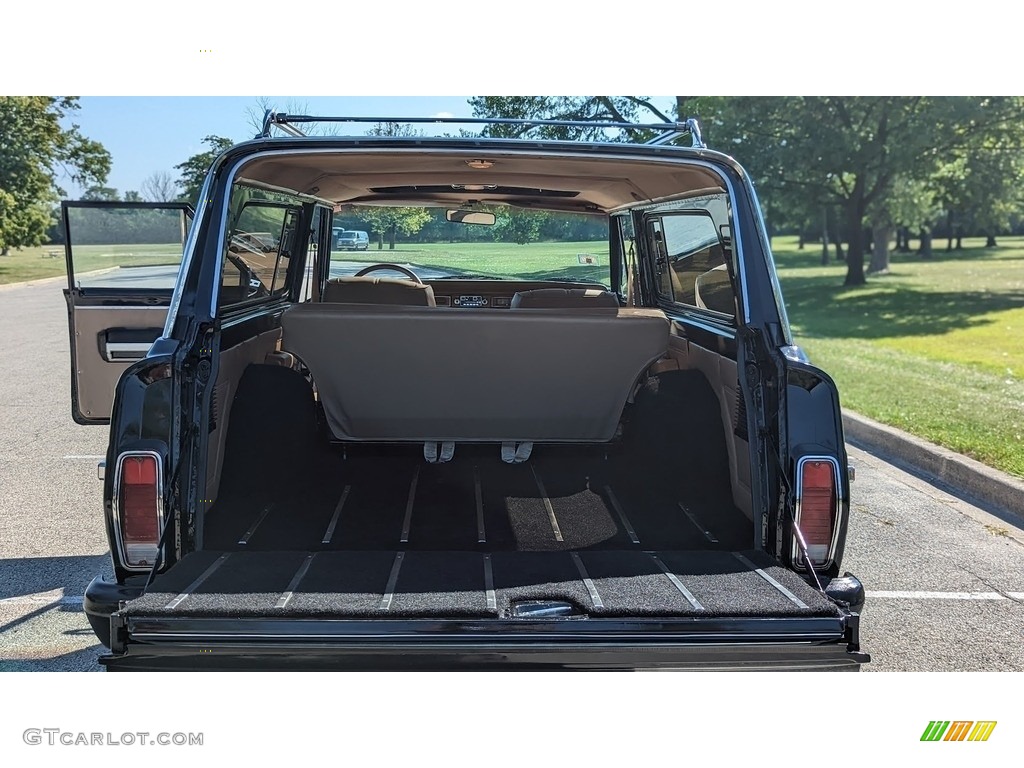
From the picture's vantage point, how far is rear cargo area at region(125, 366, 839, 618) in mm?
2539

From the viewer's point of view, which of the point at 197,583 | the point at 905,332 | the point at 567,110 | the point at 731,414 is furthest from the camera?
the point at 905,332

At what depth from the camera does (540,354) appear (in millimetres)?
4078

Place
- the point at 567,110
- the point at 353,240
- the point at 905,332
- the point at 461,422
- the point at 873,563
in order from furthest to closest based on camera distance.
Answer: the point at 905,332 → the point at 567,110 → the point at 353,240 → the point at 873,563 → the point at 461,422

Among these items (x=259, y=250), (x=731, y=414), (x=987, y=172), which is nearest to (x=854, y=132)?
(x=987, y=172)

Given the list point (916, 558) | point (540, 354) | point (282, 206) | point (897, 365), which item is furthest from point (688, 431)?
point (897, 365)

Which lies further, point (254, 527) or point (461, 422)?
point (461, 422)

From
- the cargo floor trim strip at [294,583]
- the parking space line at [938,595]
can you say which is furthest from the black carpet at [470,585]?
the parking space line at [938,595]

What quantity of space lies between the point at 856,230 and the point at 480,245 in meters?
22.5

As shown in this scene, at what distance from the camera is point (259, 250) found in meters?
5.00

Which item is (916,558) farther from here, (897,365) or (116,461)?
(897,365)

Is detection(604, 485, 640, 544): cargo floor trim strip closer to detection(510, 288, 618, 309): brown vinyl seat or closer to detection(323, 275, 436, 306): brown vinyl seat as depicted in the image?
detection(510, 288, 618, 309): brown vinyl seat

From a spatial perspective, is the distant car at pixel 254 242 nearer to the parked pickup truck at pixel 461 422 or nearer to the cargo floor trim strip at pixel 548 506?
the parked pickup truck at pixel 461 422

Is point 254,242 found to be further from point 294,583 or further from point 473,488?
point 294,583

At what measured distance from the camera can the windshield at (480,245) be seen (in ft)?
A: 18.7
